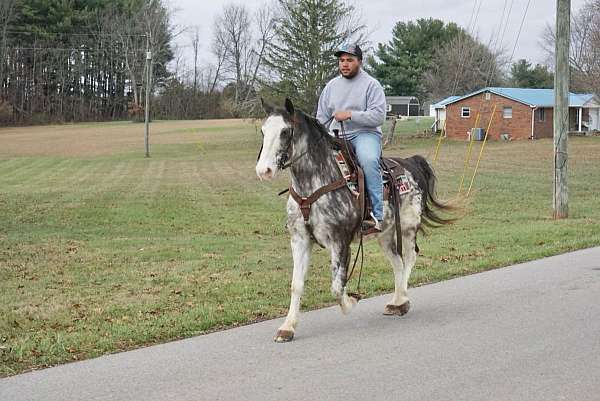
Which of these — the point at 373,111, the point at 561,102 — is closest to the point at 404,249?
the point at 373,111

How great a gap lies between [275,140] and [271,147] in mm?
80

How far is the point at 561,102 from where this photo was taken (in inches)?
678

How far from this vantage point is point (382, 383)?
571 cm

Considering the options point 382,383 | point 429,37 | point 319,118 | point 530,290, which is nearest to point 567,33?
point 530,290

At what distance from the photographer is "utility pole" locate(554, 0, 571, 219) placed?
17.1m

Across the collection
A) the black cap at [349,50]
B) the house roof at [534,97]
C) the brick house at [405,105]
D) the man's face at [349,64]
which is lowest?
the man's face at [349,64]

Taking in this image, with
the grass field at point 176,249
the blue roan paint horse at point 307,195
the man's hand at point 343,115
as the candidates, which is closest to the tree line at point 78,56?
the grass field at point 176,249

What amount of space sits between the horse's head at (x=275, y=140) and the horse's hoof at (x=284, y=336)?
4.60 ft

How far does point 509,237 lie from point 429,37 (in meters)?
87.9

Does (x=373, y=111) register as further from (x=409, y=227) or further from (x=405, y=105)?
(x=405, y=105)

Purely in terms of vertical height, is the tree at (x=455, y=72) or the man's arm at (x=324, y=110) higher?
the tree at (x=455, y=72)

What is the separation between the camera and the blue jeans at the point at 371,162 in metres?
7.70

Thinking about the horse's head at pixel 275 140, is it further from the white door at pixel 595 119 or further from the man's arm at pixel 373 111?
the white door at pixel 595 119

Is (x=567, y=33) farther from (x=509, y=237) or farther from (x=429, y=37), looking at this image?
(x=429, y=37)
